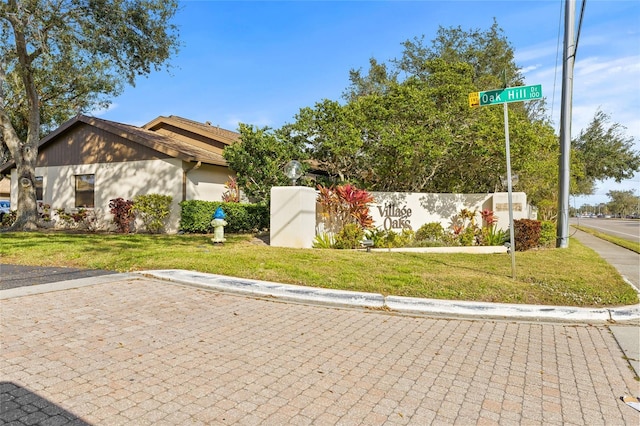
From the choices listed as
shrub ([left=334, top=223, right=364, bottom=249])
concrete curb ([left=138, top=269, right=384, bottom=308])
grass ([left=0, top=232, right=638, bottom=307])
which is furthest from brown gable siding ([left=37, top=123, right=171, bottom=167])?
concrete curb ([left=138, top=269, right=384, bottom=308])

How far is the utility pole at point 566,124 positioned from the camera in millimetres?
12445

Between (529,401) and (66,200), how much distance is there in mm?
21076

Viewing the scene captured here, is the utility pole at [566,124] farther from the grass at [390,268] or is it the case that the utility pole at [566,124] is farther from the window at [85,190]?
the window at [85,190]

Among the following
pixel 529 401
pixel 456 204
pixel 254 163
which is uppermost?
pixel 254 163

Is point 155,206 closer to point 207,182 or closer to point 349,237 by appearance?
point 207,182

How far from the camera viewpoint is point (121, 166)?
1744 centimetres

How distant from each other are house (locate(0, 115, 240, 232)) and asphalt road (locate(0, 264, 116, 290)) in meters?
8.04

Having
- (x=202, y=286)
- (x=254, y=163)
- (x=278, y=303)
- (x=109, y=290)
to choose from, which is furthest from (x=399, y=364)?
(x=254, y=163)

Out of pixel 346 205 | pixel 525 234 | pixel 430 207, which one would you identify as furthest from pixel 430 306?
pixel 430 207

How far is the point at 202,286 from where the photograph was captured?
6781 millimetres

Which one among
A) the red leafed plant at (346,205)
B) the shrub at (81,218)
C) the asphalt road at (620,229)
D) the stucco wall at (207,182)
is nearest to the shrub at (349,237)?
the red leafed plant at (346,205)

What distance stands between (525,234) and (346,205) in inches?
216

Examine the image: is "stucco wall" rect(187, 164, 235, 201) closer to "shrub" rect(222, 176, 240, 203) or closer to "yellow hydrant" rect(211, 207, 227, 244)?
"shrub" rect(222, 176, 240, 203)

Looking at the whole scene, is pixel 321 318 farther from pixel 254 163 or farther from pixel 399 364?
pixel 254 163
